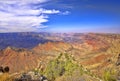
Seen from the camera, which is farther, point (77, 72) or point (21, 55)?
point (21, 55)

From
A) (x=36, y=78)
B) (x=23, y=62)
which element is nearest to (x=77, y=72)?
(x=36, y=78)

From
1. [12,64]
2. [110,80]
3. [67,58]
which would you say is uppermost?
[67,58]

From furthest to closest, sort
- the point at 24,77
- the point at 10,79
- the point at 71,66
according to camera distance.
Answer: the point at 71,66 < the point at 24,77 < the point at 10,79

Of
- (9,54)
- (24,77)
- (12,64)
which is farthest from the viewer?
(9,54)

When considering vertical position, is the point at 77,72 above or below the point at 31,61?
above

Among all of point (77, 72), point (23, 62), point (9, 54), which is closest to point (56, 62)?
point (77, 72)

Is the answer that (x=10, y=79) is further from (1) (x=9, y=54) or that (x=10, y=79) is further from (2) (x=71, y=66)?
(1) (x=9, y=54)

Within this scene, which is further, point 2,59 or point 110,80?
point 2,59

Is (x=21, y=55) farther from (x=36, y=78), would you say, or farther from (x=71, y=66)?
(x=36, y=78)

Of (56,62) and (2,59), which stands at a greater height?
(56,62)
